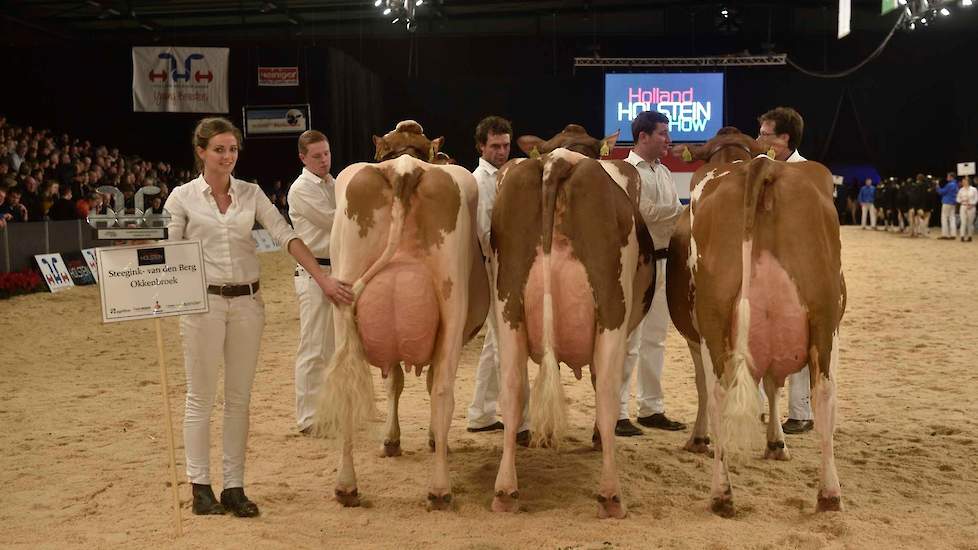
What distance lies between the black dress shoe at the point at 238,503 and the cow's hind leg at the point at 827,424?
2576 mm

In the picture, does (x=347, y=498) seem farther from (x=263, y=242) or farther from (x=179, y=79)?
(x=179, y=79)

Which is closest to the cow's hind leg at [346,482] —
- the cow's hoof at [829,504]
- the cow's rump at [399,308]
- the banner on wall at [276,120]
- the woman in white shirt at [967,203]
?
the cow's rump at [399,308]

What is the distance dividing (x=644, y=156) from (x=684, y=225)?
2.78ft

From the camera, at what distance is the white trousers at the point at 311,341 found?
216 inches

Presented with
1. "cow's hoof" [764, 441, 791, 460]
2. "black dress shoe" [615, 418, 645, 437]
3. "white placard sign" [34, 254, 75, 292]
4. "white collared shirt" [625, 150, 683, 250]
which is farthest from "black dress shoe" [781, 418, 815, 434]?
"white placard sign" [34, 254, 75, 292]

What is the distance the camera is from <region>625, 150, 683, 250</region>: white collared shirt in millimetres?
5293

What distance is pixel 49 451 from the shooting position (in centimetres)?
526

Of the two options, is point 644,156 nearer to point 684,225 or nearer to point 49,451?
point 684,225

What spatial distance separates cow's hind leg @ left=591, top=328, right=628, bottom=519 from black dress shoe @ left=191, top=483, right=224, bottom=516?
176 cm

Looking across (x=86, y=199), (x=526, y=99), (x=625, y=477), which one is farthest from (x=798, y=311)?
(x=526, y=99)

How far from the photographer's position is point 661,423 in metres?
5.84

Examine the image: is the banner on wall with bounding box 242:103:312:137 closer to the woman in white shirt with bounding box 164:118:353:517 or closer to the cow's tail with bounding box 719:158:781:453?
the woman in white shirt with bounding box 164:118:353:517

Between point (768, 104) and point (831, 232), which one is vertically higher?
point (768, 104)

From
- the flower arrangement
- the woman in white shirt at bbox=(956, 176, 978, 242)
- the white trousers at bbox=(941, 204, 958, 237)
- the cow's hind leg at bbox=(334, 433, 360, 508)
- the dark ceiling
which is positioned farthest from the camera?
the dark ceiling
